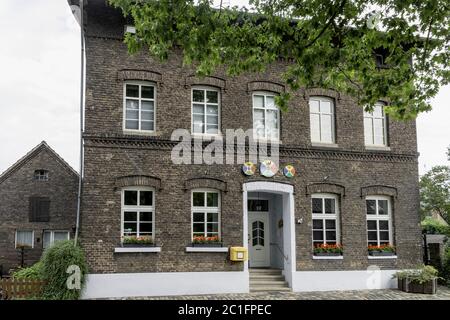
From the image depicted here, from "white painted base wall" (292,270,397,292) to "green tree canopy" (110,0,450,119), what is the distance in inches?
292

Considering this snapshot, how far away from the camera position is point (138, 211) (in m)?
15.0

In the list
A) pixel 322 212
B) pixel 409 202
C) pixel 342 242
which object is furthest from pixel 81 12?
pixel 409 202

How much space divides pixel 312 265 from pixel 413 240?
4065 mm

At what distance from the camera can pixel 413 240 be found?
17.5 m

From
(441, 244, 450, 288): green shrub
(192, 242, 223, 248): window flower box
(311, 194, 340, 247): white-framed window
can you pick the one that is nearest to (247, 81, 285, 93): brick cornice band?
(311, 194, 340, 247): white-framed window

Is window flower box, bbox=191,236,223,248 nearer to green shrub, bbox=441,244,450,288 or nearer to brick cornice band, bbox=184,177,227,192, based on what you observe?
brick cornice band, bbox=184,177,227,192

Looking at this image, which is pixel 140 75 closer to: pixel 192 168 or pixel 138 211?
pixel 192 168

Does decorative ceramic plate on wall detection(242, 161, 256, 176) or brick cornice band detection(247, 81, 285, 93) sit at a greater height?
brick cornice band detection(247, 81, 285, 93)

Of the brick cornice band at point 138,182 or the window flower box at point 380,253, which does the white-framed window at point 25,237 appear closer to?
the brick cornice band at point 138,182

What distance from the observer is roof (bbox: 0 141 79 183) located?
26.9 metres

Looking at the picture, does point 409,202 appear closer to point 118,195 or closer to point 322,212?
point 322,212

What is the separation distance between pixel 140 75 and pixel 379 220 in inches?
375

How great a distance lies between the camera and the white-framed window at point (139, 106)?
15320 millimetres

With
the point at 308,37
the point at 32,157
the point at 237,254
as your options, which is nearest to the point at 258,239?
the point at 237,254
